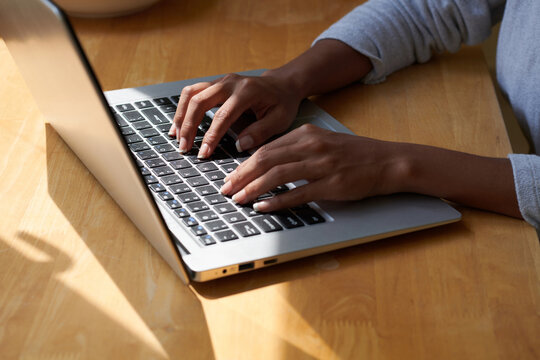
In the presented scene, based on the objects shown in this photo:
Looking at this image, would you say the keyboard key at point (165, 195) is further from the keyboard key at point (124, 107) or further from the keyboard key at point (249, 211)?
the keyboard key at point (124, 107)

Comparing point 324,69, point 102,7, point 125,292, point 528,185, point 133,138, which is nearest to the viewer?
point 125,292

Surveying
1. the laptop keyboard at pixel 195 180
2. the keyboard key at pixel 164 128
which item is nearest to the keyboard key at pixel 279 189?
the laptop keyboard at pixel 195 180

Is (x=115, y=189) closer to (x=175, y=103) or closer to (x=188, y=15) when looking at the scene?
(x=175, y=103)

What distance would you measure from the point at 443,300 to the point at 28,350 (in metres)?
0.41

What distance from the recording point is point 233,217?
2.16ft

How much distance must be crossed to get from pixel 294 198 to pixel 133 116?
0.32 m

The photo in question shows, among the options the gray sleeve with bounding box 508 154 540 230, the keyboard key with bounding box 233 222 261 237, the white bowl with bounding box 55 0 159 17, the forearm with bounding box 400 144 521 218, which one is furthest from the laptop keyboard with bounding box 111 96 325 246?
the white bowl with bounding box 55 0 159 17

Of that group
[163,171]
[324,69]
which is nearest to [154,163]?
A: [163,171]

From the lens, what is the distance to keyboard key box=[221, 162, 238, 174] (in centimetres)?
75

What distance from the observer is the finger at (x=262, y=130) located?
2.60ft

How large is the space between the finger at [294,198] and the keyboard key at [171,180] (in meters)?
0.11

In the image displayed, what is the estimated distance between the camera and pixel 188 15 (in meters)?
1.20

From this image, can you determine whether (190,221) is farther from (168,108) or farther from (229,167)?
(168,108)

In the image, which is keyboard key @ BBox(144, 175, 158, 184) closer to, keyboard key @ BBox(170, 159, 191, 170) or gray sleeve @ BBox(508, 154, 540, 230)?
keyboard key @ BBox(170, 159, 191, 170)
